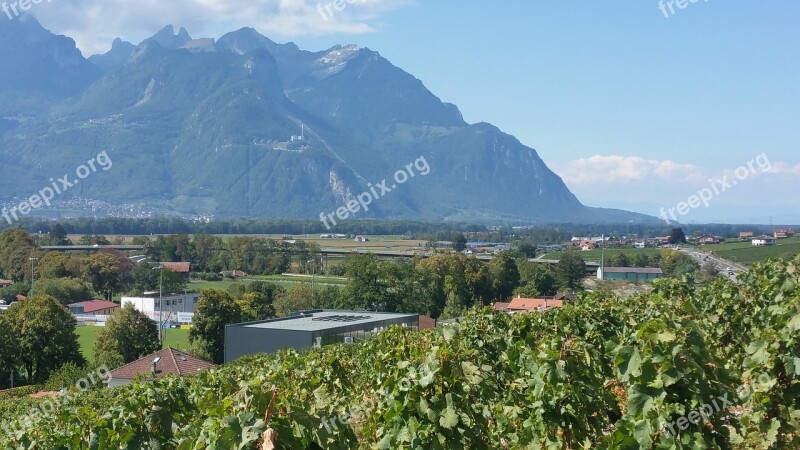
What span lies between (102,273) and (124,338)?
1689 inches

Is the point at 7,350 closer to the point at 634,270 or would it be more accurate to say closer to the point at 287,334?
the point at 287,334

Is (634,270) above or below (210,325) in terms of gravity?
above

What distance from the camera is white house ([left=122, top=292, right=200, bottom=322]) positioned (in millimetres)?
75500

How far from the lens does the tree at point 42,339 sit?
4306cm

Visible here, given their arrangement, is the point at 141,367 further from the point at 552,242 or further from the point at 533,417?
the point at 552,242

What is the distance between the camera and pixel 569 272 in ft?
255

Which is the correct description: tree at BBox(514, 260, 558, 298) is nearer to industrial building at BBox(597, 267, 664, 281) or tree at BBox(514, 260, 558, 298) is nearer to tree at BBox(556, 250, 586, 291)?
tree at BBox(556, 250, 586, 291)

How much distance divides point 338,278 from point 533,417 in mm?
88145

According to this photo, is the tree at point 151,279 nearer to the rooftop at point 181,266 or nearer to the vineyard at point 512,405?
the rooftop at point 181,266

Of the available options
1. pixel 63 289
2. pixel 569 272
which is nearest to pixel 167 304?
pixel 63 289

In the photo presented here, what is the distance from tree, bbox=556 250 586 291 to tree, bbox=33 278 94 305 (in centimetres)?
4499

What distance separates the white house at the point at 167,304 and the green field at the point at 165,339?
4.71 meters

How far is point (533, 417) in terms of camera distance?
301 inches

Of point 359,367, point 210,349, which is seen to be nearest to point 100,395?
point 359,367
